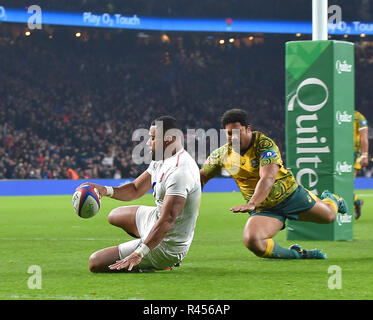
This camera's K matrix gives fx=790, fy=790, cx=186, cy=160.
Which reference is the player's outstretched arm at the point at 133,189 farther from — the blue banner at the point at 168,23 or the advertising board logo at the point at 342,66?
the blue banner at the point at 168,23

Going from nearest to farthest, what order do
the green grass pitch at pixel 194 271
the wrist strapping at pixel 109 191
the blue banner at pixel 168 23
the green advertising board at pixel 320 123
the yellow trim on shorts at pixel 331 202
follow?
the green grass pitch at pixel 194 271 < the wrist strapping at pixel 109 191 < the yellow trim on shorts at pixel 331 202 < the green advertising board at pixel 320 123 < the blue banner at pixel 168 23

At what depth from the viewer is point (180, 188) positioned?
21.3 ft

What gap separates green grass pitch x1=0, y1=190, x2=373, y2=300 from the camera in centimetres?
578

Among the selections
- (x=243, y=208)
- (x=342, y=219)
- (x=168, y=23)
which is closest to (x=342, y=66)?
(x=342, y=219)

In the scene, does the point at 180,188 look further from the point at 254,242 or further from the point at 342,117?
the point at 342,117

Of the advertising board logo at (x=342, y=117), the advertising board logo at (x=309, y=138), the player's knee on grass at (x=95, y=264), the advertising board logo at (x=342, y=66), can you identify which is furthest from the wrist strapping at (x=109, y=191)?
the advertising board logo at (x=342, y=66)

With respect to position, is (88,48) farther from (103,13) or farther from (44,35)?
(103,13)

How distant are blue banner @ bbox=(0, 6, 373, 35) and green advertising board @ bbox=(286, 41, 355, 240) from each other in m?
22.3

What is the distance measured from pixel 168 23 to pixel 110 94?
4411mm

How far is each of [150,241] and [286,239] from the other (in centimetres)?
422

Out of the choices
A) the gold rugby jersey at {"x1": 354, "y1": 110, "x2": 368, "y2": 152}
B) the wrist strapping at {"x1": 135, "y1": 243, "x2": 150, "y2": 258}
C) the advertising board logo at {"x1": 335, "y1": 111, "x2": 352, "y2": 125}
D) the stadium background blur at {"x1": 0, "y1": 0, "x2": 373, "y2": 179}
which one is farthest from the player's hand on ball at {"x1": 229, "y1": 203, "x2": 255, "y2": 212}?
the stadium background blur at {"x1": 0, "y1": 0, "x2": 373, "y2": 179}

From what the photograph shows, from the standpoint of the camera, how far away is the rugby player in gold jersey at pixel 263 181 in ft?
25.1

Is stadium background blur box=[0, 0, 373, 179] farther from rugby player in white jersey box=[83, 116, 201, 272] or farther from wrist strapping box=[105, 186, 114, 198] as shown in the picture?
rugby player in white jersey box=[83, 116, 201, 272]

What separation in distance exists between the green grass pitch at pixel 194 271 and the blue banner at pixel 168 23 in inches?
791
